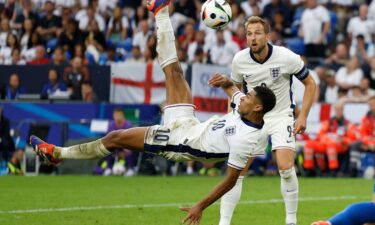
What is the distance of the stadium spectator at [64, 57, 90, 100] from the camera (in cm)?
2356

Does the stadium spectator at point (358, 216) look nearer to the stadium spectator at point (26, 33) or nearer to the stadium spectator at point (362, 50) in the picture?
the stadium spectator at point (362, 50)

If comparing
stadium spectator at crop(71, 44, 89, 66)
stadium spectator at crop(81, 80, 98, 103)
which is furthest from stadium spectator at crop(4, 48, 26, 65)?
stadium spectator at crop(81, 80, 98, 103)

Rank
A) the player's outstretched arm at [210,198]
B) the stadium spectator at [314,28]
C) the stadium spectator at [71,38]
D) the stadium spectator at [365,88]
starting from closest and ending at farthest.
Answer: the player's outstretched arm at [210,198] → the stadium spectator at [365,88] → the stadium spectator at [314,28] → the stadium spectator at [71,38]

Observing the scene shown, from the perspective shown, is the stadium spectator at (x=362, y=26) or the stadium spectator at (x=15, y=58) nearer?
the stadium spectator at (x=362, y=26)

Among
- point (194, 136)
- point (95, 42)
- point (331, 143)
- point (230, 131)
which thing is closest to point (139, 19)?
point (95, 42)

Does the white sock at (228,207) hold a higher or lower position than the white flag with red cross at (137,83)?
lower

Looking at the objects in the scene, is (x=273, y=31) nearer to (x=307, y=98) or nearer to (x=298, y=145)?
(x=298, y=145)

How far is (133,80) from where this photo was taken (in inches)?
918

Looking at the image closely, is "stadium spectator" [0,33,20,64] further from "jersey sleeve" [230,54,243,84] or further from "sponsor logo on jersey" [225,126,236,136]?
"sponsor logo on jersey" [225,126,236,136]

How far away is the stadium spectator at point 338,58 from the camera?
81.3 ft

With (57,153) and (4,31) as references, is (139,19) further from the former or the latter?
(57,153)

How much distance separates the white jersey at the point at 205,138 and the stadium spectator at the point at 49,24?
17412 mm

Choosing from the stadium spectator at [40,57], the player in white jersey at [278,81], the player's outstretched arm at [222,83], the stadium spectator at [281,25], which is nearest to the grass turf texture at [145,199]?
the player in white jersey at [278,81]

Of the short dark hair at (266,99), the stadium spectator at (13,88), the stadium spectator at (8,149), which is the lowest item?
the stadium spectator at (8,149)
